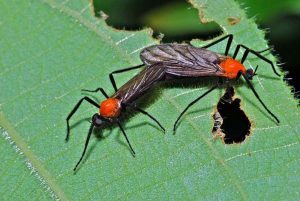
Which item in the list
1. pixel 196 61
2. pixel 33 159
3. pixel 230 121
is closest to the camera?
pixel 33 159

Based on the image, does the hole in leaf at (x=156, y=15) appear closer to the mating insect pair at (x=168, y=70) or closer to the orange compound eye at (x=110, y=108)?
the mating insect pair at (x=168, y=70)

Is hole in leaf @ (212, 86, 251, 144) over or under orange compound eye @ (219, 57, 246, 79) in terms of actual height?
under

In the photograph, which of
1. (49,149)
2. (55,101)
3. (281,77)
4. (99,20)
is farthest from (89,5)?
(281,77)

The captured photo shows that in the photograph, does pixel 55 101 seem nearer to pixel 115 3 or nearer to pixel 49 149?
pixel 49 149

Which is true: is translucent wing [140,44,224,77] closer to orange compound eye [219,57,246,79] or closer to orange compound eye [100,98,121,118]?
orange compound eye [219,57,246,79]

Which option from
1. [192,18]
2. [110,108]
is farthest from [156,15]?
[110,108]

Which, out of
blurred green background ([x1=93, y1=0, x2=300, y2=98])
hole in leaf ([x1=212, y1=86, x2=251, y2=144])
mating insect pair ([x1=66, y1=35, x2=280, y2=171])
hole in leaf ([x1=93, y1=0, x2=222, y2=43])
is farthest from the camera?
hole in leaf ([x1=93, y1=0, x2=222, y2=43])

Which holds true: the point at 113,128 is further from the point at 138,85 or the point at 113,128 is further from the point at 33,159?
the point at 33,159

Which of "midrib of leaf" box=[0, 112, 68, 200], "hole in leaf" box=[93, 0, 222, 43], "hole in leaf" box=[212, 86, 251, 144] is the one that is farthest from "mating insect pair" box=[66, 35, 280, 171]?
"hole in leaf" box=[93, 0, 222, 43]
